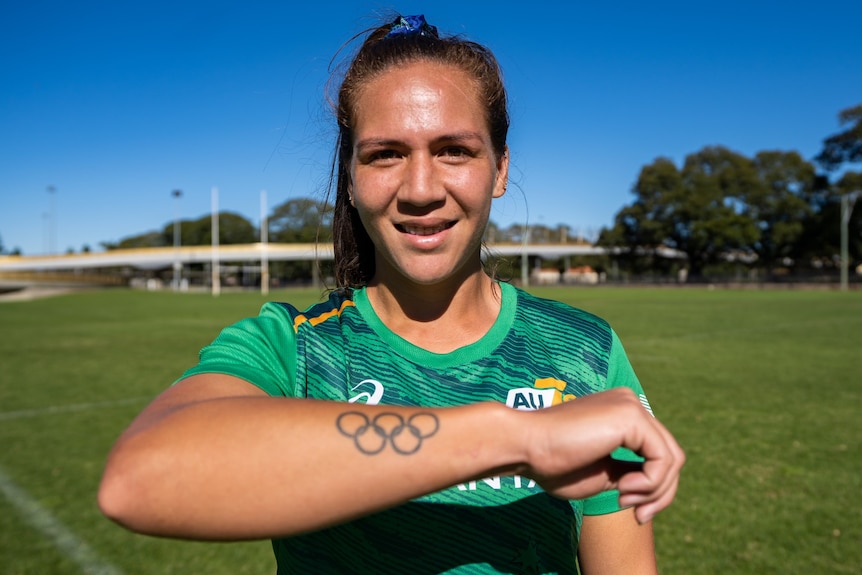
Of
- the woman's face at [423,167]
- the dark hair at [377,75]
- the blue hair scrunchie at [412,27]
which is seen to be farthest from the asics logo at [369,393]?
the blue hair scrunchie at [412,27]

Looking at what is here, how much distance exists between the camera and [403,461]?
0.97 metres

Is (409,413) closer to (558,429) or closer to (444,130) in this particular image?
(558,429)

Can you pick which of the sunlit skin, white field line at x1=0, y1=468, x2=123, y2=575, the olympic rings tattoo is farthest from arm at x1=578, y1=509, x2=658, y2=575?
white field line at x1=0, y1=468, x2=123, y2=575

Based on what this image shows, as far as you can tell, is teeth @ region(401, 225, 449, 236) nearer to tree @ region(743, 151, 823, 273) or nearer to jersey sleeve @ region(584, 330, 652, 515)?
jersey sleeve @ region(584, 330, 652, 515)

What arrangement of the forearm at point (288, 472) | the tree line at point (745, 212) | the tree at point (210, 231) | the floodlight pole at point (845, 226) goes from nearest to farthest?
the forearm at point (288, 472), the floodlight pole at point (845, 226), the tree line at point (745, 212), the tree at point (210, 231)

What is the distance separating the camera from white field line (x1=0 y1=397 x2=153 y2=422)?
27.8 ft

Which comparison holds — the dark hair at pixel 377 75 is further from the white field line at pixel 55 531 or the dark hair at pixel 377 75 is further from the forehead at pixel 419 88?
the white field line at pixel 55 531

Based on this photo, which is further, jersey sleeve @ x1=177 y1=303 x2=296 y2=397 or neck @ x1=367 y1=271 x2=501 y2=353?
neck @ x1=367 y1=271 x2=501 y2=353

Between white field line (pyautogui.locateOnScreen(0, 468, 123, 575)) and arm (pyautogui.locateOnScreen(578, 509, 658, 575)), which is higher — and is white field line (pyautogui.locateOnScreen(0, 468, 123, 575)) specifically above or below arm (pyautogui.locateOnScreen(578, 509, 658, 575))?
below

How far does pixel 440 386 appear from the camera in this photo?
1.58m

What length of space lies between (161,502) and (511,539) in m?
0.80

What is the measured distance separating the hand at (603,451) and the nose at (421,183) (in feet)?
1.97

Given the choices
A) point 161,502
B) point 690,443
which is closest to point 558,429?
point 161,502

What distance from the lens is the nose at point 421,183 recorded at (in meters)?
1.44
